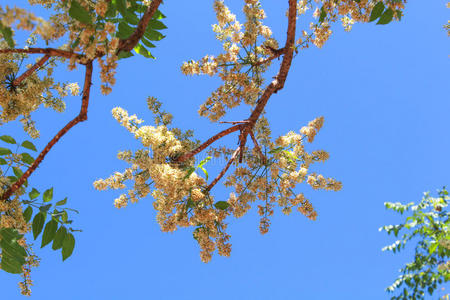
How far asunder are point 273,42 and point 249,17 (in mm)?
367

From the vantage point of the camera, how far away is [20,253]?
7.75 feet

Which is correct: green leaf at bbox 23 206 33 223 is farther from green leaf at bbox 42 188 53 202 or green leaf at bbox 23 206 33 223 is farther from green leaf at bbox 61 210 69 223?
green leaf at bbox 61 210 69 223

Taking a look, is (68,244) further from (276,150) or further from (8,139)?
(276,150)

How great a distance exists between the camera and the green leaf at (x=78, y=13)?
181cm

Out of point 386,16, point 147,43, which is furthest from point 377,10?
point 147,43

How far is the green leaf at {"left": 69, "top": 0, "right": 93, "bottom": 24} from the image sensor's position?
71.3 inches

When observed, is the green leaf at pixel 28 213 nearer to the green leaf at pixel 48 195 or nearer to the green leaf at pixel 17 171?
the green leaf at pixel 48 195

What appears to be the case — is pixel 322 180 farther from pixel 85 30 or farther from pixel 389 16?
pixel 85 30

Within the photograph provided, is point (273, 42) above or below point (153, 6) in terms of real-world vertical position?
above

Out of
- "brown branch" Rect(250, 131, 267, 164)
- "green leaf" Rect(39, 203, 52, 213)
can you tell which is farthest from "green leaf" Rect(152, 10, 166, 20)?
"green leaf" Rect(39, 203, 52, 213)

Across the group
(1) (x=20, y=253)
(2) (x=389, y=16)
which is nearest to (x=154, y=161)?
(1) (x=20, y=253)

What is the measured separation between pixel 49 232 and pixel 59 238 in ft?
0.26

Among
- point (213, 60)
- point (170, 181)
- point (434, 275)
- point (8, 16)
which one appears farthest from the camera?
point (213, 60)

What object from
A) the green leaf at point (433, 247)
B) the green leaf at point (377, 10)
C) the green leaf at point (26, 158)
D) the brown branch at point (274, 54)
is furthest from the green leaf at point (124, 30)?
the green leaf at point (433, 247)
